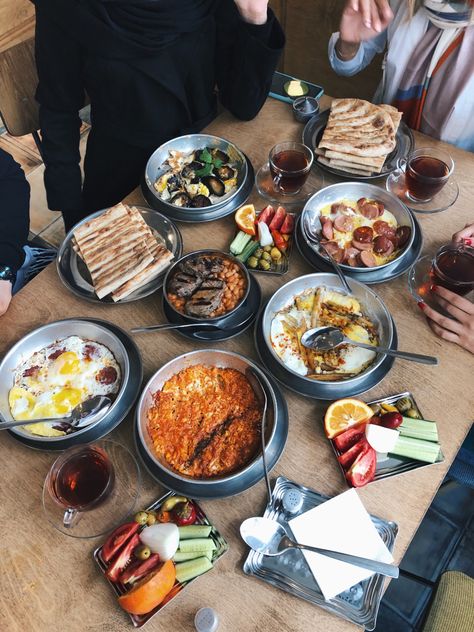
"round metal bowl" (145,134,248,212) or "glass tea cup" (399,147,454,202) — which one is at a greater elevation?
"glass tea cup" (399,147,454,202)

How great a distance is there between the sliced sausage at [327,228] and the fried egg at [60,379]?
86cm

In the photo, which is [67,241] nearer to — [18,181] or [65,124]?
[18,181]

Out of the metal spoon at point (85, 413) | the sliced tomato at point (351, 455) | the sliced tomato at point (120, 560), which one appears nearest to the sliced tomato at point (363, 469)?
the sliced tomato at point (351, 455)

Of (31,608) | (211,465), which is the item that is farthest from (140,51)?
(31,608)

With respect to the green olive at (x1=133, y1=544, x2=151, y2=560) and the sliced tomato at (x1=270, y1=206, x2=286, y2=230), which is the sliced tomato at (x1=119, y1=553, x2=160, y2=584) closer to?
the green olive at (x1=133, y1=544, x2=151, y2=560)

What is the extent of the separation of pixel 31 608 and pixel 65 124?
1877 mm

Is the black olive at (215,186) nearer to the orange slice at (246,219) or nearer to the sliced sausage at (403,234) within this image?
the orange slice at (246,219)

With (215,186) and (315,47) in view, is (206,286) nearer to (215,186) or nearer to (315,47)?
(215,186)

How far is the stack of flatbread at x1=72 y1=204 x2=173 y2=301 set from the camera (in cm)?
168

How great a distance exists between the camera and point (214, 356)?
1.51 metres

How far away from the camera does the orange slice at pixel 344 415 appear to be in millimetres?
1406

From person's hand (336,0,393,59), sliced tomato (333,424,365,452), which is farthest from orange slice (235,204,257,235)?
person's hand (336,0,393,59)

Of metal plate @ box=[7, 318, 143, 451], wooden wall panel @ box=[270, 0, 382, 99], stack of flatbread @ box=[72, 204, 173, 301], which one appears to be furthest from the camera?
wooden wall panel @ box=[270, 0, 382, 99]

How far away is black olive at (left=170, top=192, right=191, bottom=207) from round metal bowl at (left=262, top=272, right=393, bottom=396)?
0.57 m
